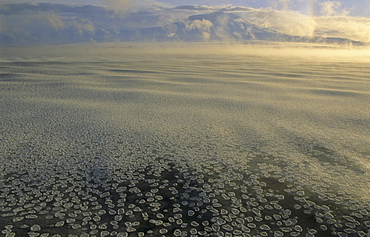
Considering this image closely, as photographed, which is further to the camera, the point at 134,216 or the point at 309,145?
the point at 309,145

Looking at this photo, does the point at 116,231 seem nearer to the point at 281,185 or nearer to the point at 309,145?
the point at 281,185

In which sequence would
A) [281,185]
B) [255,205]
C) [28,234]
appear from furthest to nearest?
[281,185] → [255,205] → [28,234]

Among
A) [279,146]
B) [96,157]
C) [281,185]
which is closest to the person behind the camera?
[281,185]

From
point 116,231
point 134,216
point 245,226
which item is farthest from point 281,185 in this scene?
point 116,231

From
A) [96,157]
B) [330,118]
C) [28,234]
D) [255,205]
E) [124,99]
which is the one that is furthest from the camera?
[124,99]

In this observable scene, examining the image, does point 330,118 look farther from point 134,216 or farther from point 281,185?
point 134,216

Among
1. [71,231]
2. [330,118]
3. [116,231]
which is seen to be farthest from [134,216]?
[330,118]

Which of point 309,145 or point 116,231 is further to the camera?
point 309,145

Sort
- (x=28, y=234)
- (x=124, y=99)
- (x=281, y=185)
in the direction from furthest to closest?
(x=124, y=99), (x=281, y=185), (x=28, y=234)
